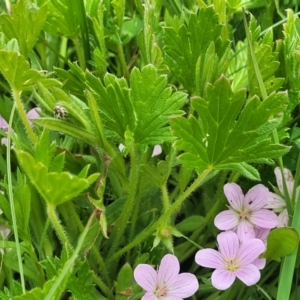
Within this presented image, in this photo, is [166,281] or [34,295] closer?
[34,295]

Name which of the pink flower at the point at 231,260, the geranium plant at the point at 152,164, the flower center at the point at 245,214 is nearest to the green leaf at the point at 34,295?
the geranium plant at the point at 152,164

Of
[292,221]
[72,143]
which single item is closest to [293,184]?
[292,221]

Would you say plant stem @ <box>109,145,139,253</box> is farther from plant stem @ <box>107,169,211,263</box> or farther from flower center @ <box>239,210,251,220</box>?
flower center @ <box>239,210,251,220</box>

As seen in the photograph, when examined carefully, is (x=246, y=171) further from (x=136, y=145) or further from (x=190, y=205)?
(x=190, y=205)

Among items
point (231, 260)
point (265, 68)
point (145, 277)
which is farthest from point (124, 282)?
point (265, 68)

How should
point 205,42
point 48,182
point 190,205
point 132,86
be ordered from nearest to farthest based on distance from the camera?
point 48,182, point 132,86, point 205,42, point 190,205

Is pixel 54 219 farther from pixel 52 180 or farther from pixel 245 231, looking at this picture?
pixel 245 231

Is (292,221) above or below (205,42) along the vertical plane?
below
